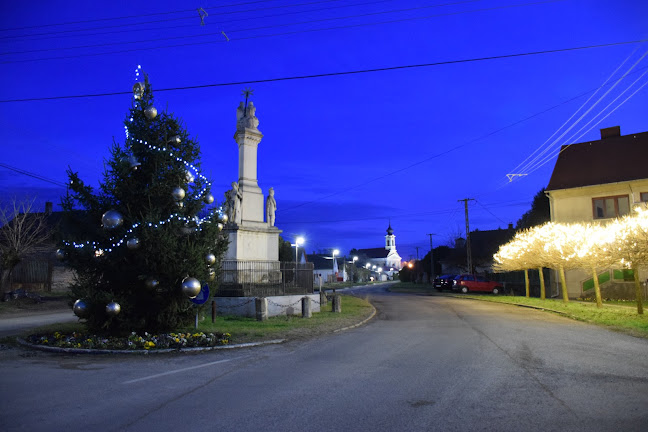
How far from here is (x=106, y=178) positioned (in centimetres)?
1134

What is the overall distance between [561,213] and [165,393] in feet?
96.5

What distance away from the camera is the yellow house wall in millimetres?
26953

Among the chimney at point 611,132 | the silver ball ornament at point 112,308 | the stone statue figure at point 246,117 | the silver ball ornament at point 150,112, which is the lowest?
the silver ball ornament at point 112,308

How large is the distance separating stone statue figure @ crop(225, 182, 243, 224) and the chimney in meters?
28.0

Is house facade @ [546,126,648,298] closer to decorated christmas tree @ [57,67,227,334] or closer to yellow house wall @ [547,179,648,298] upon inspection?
yellow house wall @ [547,179,648,298]

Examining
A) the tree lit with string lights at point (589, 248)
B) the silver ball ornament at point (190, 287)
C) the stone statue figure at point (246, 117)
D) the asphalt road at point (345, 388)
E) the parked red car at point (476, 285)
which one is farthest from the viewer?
the parked red car at point (476, 285)

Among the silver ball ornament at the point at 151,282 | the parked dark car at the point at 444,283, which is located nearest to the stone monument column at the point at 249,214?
the silver ball ornament at the point at 151,282

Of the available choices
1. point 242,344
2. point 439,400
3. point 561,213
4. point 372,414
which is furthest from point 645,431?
point 561,213

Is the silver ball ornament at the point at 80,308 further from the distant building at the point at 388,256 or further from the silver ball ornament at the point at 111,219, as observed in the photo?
the distant building at the point at 388,256

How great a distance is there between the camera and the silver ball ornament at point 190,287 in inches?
410

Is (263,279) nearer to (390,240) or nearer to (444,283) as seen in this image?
(444,283)

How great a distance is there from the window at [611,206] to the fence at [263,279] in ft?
66.0

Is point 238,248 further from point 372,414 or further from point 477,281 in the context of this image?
point 477,281

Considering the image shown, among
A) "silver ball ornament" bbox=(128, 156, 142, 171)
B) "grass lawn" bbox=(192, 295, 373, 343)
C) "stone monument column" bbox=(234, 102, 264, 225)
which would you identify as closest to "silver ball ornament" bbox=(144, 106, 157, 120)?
"silver ball ornament" bbox=(128, 156, 142, 171)
